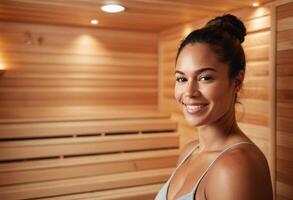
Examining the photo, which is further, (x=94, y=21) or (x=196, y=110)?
(x=94, y=21)

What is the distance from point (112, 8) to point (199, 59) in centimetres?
152

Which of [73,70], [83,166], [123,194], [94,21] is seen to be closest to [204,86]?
[123,194]

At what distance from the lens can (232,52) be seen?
121 cm

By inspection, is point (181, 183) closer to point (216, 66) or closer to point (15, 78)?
point (216, 66)

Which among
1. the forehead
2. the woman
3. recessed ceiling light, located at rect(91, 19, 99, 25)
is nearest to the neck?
the woman

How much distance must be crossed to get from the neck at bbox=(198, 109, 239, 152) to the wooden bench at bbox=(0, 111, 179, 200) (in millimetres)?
1572

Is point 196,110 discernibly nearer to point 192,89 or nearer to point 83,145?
point 192,89

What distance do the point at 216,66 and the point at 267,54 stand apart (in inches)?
48.2

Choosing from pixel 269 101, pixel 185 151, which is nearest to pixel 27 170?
pixel 185 151

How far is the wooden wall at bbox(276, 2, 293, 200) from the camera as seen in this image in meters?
2.01

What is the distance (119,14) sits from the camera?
279 centimetres

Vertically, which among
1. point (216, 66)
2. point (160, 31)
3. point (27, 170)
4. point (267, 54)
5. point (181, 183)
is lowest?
point (27, 170)

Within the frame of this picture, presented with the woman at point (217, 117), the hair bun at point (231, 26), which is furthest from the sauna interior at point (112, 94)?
the woman at point (217, 117)

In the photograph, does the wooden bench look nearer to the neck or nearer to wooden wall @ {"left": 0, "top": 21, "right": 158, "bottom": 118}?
wooden wall @ {"left": 0, "top": 21, "right": 158, "bottom": 118}
